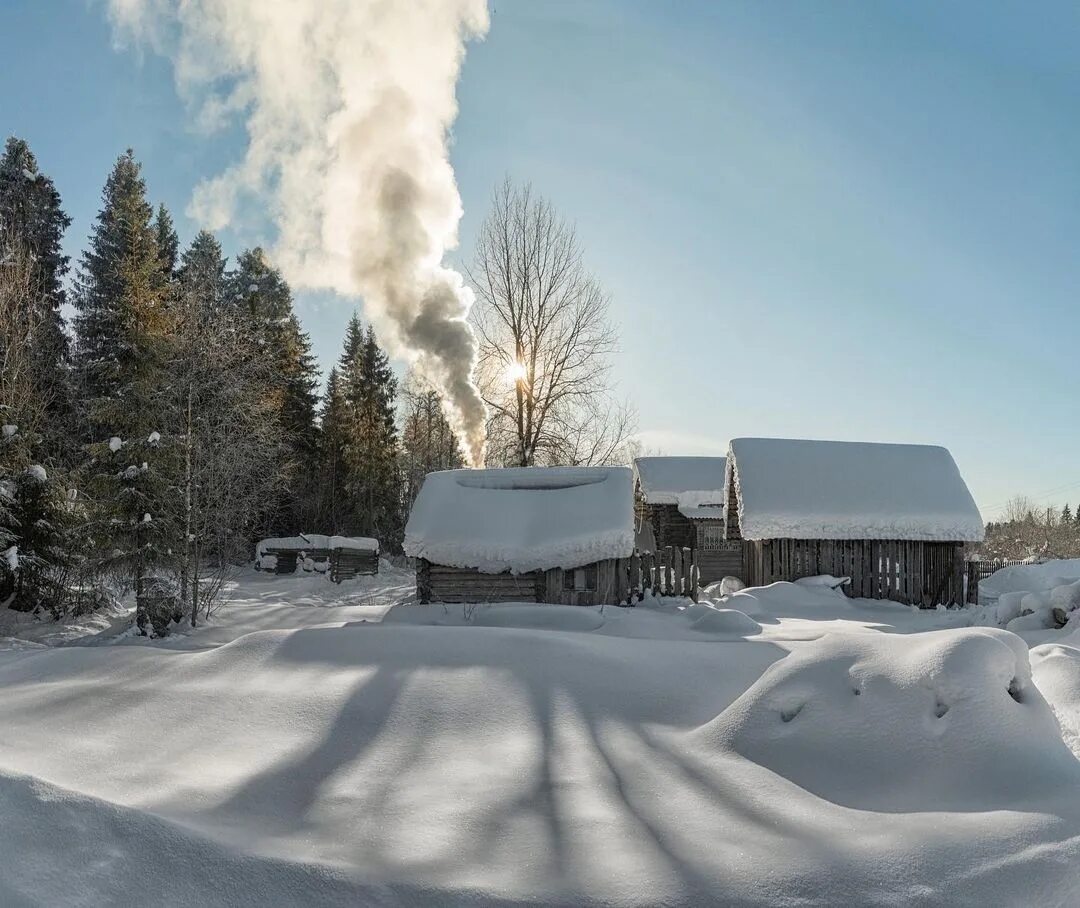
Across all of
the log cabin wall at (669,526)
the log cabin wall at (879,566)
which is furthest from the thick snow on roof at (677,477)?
the log cabin wall at (879,566)

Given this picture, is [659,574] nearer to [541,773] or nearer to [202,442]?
[202,442]

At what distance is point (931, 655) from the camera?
469 centimetres

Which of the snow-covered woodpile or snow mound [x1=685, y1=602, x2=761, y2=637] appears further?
the snow-covered woodpile

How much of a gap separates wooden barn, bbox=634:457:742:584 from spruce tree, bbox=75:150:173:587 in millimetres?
18546

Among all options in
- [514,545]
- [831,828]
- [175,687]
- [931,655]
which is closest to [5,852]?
[175,687]

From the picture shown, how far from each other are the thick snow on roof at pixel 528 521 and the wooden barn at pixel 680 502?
523 inches

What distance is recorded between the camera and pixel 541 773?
4.49 metres

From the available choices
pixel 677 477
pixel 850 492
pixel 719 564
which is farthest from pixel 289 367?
pixel 850 492

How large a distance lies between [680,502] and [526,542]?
15.7m

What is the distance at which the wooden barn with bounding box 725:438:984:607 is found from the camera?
18.2 meters

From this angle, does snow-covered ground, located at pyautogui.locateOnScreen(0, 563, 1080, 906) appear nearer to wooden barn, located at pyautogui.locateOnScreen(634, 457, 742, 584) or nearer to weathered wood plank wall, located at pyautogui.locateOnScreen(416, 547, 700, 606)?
weathered wood plank wall, located at pyautogui.locateOnScreen(416, 547, 700, 606)

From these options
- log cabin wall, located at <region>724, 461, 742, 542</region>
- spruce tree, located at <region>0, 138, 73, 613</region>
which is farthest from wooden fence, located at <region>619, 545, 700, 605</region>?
spruce tree, located at <region>0, 138, 73, 613</region>

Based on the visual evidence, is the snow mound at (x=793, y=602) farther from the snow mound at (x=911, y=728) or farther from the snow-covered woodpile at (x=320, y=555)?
the snow-covered woodpile at (x=320, y=555)

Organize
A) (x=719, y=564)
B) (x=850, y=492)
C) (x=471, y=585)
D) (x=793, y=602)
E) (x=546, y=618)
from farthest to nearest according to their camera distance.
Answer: (x=719, y=564)
(x=850, y=492)
(x=793, y=602)
(x=471, y=585)
(x=546, y=618)
